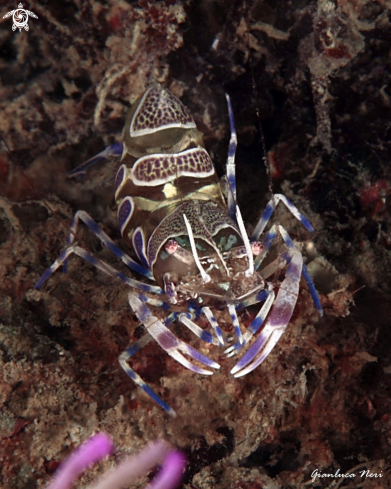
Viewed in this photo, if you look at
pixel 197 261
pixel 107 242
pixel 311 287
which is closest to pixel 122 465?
pixel 197 261

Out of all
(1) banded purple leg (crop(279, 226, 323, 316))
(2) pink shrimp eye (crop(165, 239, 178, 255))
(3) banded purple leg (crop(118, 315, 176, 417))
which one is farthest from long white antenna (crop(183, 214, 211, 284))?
(1) banded purple leg (crop(279, 226, 323, 316))

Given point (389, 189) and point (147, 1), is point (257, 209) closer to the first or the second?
point (389, 189)

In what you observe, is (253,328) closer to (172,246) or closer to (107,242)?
(172,246)

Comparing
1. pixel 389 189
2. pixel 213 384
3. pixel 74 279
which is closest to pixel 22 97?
pixel 74 279

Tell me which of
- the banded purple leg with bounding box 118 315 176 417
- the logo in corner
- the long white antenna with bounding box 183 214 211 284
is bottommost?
the banded purple leg with bounding box 118 315 176 417

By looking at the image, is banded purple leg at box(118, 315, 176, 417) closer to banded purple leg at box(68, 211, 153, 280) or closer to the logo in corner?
banded purple leg at box(68, 211, 153, 280)

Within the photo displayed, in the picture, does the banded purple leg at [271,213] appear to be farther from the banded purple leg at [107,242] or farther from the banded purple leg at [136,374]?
the banded purple leg at [136,374]

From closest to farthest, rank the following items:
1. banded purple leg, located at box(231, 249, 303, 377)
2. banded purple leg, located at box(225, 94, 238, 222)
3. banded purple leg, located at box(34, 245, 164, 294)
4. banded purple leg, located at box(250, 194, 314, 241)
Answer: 1. banded purple leg, located at box(231, 249, 303, 377)
2. banded purple leg, located at box(34, 245, 164, 294)
3. banded purple leg, located at box(250, 194, 314, 241)
4. banded purple leg, located at box(225, 94, 238, 222)

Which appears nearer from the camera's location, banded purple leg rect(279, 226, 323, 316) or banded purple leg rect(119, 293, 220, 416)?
banded purple leg rect(119, 293, 220, 416)

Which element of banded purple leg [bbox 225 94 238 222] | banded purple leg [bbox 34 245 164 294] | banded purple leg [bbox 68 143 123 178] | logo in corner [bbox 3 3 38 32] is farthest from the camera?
banded purple leg [bbox 68 143 123 178]
